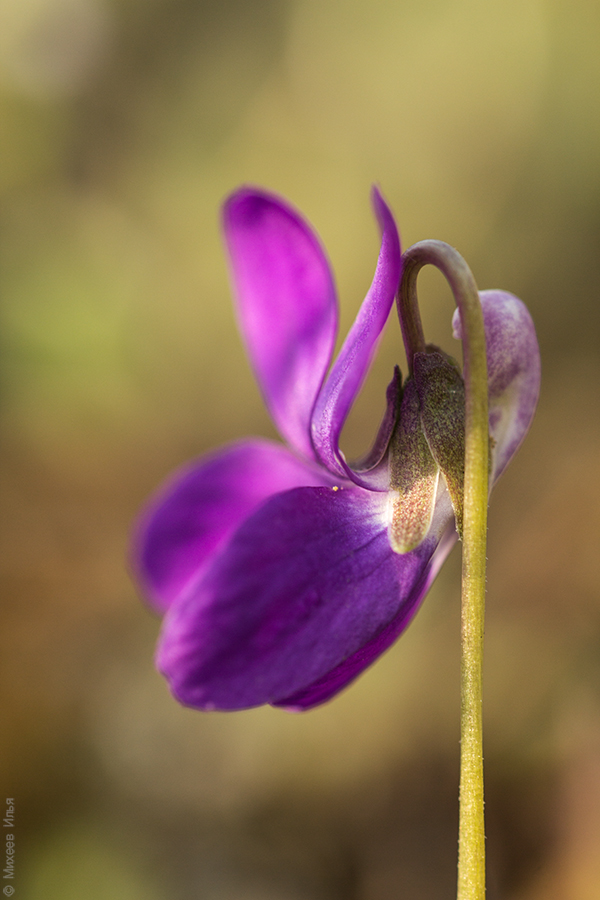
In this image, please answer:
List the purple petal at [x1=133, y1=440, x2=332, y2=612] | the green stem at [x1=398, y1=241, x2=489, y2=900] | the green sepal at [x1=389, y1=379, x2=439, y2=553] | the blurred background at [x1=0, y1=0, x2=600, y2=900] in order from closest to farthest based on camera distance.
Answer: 1. the green stem at [x1=398, y1=241, x2=489, y2=900]
2. the green sepal at [x1=389, y1=379, x2=439, y2=553]
3. the purple petal at [x1=133, y1=440, x2=332, y2=612]
4. the blurred background at [x1=0, y1=0, x2=600, y2=900]

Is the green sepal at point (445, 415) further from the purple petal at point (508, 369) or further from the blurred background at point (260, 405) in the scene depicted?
the blurred background at point (260, 405)

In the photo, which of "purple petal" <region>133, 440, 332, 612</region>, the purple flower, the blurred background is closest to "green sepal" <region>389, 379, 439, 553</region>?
the purple flower

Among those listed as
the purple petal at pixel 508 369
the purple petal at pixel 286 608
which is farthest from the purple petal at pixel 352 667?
→ the purple petal at pixel 508 369

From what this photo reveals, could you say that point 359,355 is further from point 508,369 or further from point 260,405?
point 260,405

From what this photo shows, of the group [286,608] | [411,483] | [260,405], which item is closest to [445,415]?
[411,483]

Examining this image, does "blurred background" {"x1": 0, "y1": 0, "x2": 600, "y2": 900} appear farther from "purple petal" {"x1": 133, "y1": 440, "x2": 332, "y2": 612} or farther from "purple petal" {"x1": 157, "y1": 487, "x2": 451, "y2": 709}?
"purple petal" {"x1": 157, "y1": 487, "x2": 451, "y2": 709}
